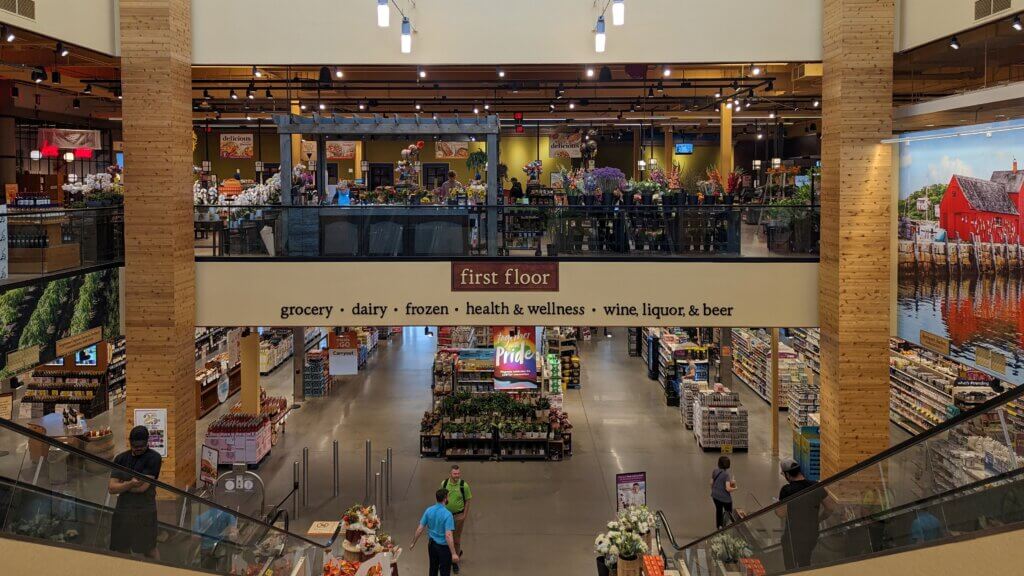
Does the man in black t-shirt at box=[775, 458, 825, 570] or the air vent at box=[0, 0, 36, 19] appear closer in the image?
the man in black t-shirt at box=[775, 458, 825, 570]

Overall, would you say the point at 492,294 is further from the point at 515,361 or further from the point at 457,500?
the point at 515,361

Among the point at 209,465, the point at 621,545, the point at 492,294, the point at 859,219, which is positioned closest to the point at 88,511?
the point at 621,545

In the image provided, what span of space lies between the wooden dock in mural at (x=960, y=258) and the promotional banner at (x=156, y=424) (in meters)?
9.33

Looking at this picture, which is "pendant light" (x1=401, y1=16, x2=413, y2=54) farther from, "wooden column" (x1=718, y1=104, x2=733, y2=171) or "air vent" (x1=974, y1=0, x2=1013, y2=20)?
"wooden column" (x1=718, y1=104, x2=733, y2=171)

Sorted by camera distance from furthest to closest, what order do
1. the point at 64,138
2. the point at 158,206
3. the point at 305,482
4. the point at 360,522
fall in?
the point at 64,138 < the point at 305,482 < the point at 158,206 < the point at 360,522

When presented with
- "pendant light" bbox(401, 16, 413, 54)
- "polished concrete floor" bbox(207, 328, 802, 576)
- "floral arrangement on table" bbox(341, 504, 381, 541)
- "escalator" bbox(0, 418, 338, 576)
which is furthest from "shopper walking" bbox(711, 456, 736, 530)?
"escalator" bbox(0, 418, 338, 576)

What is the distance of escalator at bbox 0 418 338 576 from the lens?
14.9ft

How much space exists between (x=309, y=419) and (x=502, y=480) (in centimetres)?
520

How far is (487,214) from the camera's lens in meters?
12.2

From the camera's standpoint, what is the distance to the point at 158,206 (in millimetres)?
10852

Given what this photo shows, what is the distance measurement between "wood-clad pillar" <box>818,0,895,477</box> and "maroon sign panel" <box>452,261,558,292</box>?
3690 mm

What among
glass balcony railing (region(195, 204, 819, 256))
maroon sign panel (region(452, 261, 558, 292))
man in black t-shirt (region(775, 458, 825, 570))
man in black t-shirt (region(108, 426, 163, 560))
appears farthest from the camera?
glass balcony railing (region(195, 204, 819, 256))

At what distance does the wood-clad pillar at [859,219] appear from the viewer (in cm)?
1051

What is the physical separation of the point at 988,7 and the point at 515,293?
6370 millimetres
